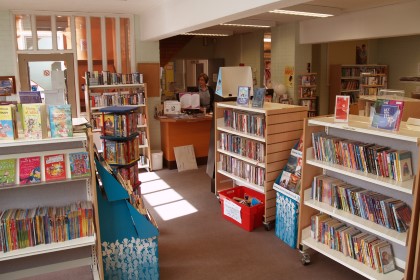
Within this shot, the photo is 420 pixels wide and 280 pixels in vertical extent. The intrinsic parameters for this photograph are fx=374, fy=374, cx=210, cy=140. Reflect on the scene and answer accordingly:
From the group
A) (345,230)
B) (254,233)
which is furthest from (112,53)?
(345,230)

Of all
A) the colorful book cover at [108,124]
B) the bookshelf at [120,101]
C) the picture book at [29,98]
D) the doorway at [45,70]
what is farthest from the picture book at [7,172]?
the doorway at [45,70]

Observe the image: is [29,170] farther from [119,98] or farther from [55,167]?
[119,98]

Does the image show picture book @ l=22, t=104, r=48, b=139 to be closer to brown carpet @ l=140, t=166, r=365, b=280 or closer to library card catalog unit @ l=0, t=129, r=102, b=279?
library card catalog unit @ l=0, t=129, r=102, b=279

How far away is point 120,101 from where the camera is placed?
7.12 m

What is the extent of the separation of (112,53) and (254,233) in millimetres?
5162

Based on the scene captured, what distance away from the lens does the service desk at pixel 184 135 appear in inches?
288

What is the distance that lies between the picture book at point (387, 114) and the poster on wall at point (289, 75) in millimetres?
5886

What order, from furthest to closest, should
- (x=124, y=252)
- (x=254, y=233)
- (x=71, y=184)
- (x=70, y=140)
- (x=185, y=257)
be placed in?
(x=254, y=233)
(x=185, y=257)
(x=124, y=252)
(x=71, y=184)
(x=70, y=140)

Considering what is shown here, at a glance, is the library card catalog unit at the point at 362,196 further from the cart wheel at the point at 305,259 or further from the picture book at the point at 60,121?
the picture book at the point at 60,121

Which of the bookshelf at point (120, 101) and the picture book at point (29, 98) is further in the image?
the bookshelf at point (120, 101)

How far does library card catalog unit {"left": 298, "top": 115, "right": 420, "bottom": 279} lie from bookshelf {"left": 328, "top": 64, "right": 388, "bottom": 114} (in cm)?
722

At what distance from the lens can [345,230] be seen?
3.56 metres

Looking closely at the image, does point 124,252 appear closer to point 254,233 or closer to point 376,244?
point 254,233

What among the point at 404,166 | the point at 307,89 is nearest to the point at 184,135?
the point at 307,89
